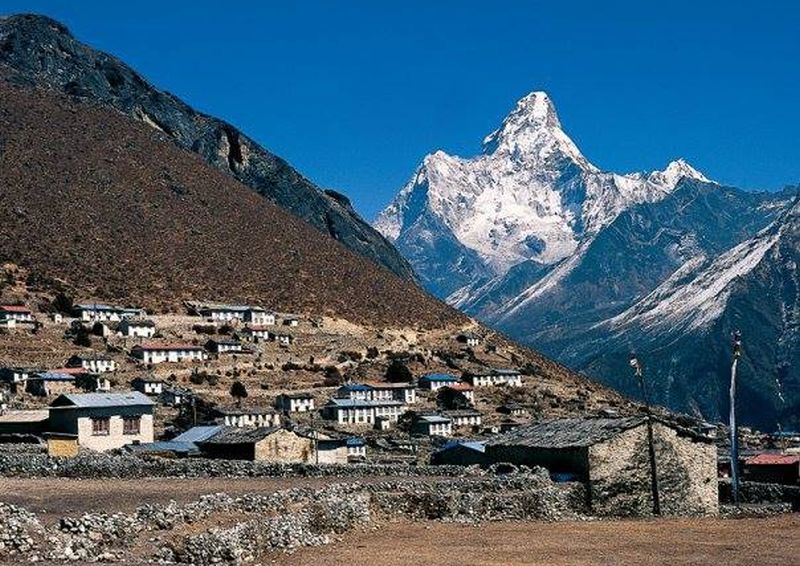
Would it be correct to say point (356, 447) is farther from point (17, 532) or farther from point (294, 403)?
point (17, 532)

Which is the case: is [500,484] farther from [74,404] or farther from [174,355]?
[174,355]

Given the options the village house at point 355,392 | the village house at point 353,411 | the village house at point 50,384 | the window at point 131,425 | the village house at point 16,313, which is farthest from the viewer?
the village house at point 16,313

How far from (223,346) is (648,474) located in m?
72.8

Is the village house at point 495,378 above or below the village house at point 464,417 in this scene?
above

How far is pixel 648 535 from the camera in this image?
1300 inches

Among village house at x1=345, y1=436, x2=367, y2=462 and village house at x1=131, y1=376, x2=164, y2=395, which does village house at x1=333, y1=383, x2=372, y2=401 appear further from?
village house at x1=345, y1=436, x2=367, y2=462

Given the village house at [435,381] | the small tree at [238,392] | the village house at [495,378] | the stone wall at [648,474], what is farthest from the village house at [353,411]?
the stone wall at [648,474]

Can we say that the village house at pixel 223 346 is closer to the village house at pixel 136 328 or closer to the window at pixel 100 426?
the village house at pixel 136 328

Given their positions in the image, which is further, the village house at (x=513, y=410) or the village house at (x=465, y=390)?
the village house at (x=465, y=390)

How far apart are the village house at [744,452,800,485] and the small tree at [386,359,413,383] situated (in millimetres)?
55666

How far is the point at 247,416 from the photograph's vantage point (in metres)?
82.8

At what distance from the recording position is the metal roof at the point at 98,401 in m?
58.0

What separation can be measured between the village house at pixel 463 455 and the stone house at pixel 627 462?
110 inches

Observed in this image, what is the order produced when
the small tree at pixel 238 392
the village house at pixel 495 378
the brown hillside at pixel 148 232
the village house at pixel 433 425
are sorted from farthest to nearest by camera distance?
1. the brown hillside at pixel 148 232
2. the village house at pixel 495 378
3. the small tree at pixel 238 392
4. the village house at pixel 433 425
